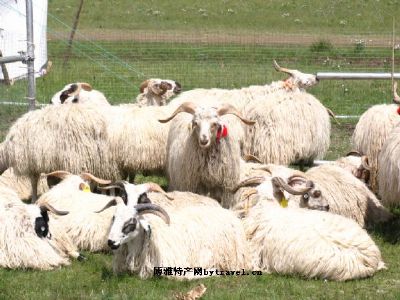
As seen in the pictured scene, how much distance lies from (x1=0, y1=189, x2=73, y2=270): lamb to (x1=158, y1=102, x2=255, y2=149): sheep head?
64.5 inches

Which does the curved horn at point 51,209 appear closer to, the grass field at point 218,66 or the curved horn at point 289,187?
the grass field at point 218,66

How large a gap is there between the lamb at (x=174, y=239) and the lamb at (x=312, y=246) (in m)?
0.20

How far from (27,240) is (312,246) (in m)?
2.50

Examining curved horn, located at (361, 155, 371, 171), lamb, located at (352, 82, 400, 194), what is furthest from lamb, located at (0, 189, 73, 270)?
lamb, located at (352, 82, 400, 194)

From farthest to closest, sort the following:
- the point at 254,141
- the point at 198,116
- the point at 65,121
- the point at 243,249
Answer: the point at 254,141
the point at 65,121
the point at 198,116
the point at 243,249

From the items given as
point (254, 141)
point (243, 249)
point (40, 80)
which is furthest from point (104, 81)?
point (243, 249)

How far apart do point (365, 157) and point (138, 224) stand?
3792mm

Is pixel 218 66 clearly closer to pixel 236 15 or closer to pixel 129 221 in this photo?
pixel 129 221

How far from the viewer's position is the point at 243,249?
7820mm

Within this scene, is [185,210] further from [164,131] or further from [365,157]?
[365,157]

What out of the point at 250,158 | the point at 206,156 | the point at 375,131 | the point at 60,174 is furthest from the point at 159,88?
the point at 375,131

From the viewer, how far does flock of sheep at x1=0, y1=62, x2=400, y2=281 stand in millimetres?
7516

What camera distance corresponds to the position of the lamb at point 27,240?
7.59m

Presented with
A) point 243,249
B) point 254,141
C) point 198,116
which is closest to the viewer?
point 243,249
